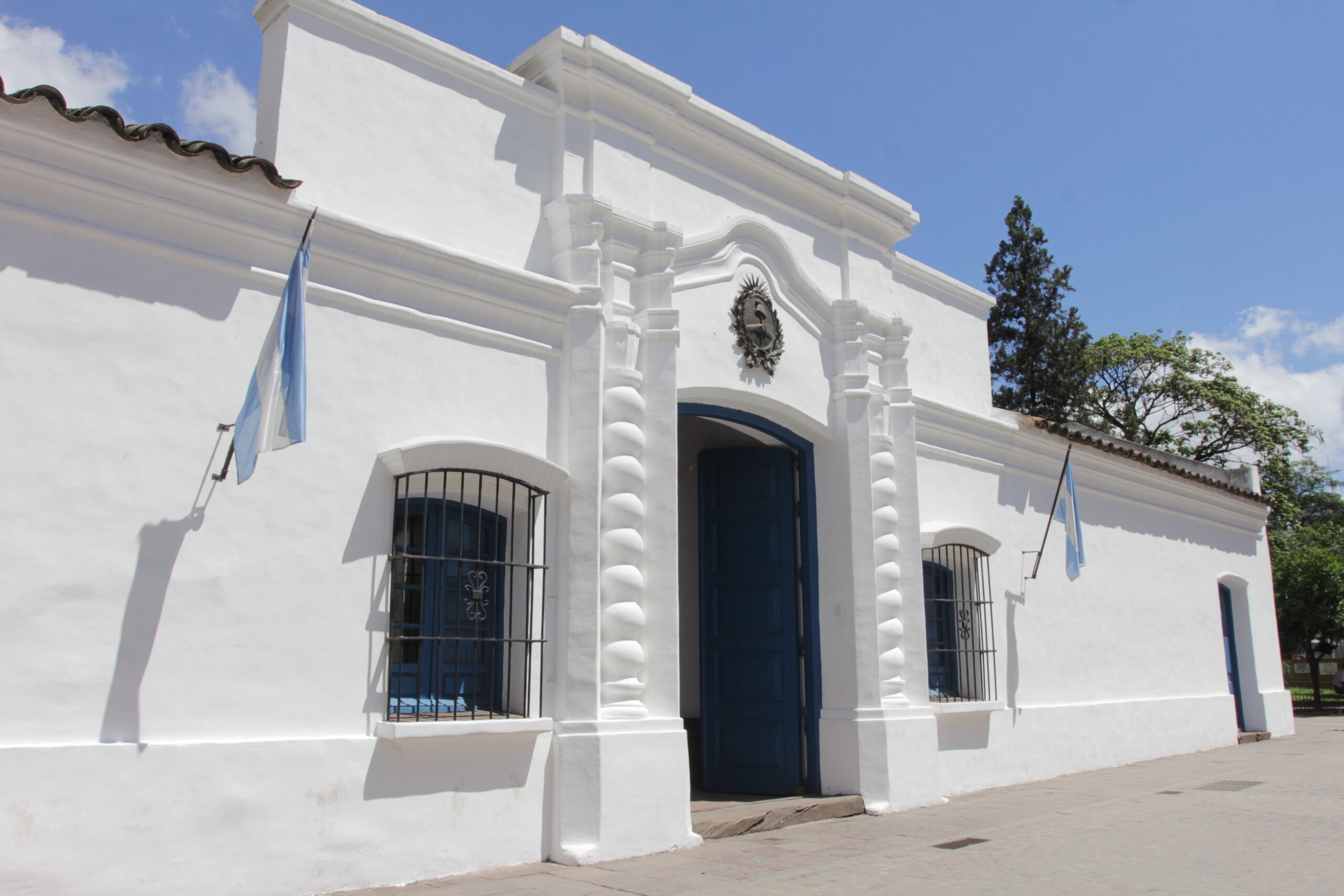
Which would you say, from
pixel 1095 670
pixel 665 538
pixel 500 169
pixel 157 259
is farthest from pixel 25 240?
pixel 1095 670

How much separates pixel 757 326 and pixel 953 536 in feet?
10.5

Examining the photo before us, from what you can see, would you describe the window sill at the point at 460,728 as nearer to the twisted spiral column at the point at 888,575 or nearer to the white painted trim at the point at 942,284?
the twisted spiral column at the point at 888,575

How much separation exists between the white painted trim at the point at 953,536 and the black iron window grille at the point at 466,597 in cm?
419

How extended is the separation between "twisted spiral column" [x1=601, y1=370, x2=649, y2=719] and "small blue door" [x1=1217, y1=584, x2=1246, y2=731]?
11.6 m

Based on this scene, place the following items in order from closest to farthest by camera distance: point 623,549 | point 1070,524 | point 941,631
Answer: point 623,549 < point 941,631 < point 1070,524

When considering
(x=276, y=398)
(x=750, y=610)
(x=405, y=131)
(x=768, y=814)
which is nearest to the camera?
(x=276, y=398)

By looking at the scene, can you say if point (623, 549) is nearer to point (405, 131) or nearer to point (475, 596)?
point (475, 596)

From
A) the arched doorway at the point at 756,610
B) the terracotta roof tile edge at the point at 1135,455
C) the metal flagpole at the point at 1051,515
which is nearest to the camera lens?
the arched doorway at the point at 756,610

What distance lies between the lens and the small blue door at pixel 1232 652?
1549 centimetres

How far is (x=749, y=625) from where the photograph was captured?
30.8 feet

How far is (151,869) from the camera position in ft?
16.4

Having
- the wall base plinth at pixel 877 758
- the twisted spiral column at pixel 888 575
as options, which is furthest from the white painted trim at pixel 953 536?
the wall base plinth at pixel 877 758

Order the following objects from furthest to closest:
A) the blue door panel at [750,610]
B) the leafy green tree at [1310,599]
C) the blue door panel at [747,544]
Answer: the leafy green tree at [1310,599] → the blue door panel at [747,544] → the blue door panel at [750,610]

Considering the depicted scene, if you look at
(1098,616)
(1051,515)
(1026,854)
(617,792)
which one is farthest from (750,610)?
(1098,616)
